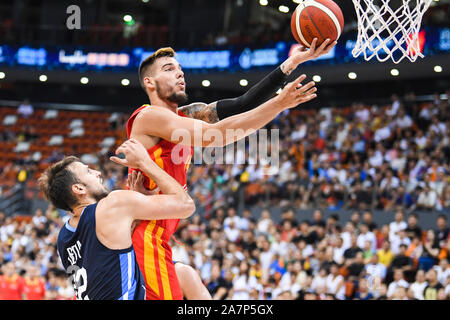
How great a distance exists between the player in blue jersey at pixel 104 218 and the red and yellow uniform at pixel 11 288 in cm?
706

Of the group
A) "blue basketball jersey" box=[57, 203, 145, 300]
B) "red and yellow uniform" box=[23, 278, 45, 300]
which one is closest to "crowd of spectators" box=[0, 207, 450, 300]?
"red and yellow uniform" box=[23, 278, 45, 300]

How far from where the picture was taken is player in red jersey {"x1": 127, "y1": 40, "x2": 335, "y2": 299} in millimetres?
3549

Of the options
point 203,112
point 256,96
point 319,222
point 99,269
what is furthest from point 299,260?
point 99,269

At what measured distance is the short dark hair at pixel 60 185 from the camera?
3383mm

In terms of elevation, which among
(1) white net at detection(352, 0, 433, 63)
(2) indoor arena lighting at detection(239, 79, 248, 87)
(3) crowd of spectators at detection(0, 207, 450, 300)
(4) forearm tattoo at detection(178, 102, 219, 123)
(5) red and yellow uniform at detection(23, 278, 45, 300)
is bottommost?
(5) red and yellow uniform at detection(23, 278, 45, 300)

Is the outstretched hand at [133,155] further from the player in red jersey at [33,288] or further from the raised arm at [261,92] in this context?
the player in red jersey at [33,288]

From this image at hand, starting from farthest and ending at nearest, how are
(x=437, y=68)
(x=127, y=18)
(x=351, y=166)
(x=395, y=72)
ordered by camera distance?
(x=127, y=18), (x=395, y=72), (x=437, y=68), (x=351, y=166)

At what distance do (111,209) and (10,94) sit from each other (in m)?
18.2

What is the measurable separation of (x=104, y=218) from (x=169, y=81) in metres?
1.11

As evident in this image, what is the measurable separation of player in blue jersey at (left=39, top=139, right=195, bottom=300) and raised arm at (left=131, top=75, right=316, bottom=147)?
33cm

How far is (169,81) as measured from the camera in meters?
3.86

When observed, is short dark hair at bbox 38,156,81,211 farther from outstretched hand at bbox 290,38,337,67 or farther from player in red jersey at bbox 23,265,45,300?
player in red jersey at bbox 23,265,45,300

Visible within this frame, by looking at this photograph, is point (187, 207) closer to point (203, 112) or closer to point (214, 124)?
point (214, 124)

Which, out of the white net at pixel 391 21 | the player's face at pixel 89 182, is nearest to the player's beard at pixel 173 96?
the player's face at pixel 89 182
